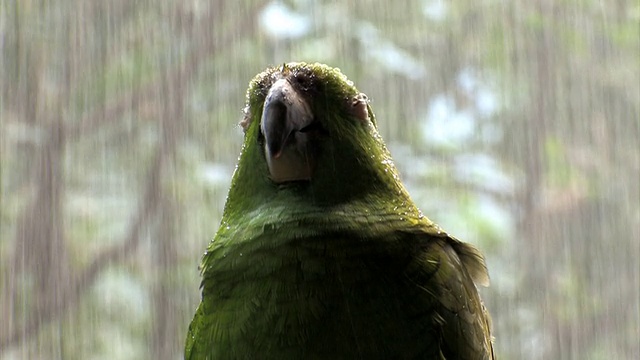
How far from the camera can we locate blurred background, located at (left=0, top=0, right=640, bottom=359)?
1.38 m

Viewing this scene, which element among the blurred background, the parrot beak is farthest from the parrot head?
the blurred background

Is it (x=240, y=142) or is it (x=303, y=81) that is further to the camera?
(x=240, y=142)

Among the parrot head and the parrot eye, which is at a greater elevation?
the parrot eye

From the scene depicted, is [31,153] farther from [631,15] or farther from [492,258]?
[631,15]

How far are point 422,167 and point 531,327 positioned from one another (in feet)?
1.59

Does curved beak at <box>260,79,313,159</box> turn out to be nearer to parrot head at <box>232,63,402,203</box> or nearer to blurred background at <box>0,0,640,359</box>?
parrot head at <box>232,63,402,203</box>

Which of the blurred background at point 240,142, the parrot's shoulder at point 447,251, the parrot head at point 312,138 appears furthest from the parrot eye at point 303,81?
the blurred background at point 240,142

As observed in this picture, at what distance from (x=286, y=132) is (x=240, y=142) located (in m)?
0.68

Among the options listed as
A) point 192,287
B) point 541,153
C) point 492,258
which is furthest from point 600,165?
point 192,287

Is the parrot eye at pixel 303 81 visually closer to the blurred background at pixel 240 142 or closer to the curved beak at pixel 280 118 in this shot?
the curved beak at pixel 280 118

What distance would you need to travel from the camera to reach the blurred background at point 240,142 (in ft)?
4.53

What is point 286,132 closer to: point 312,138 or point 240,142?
point 312,138

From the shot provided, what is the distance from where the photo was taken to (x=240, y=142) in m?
1.43

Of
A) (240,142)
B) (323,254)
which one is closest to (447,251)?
(323,254)
